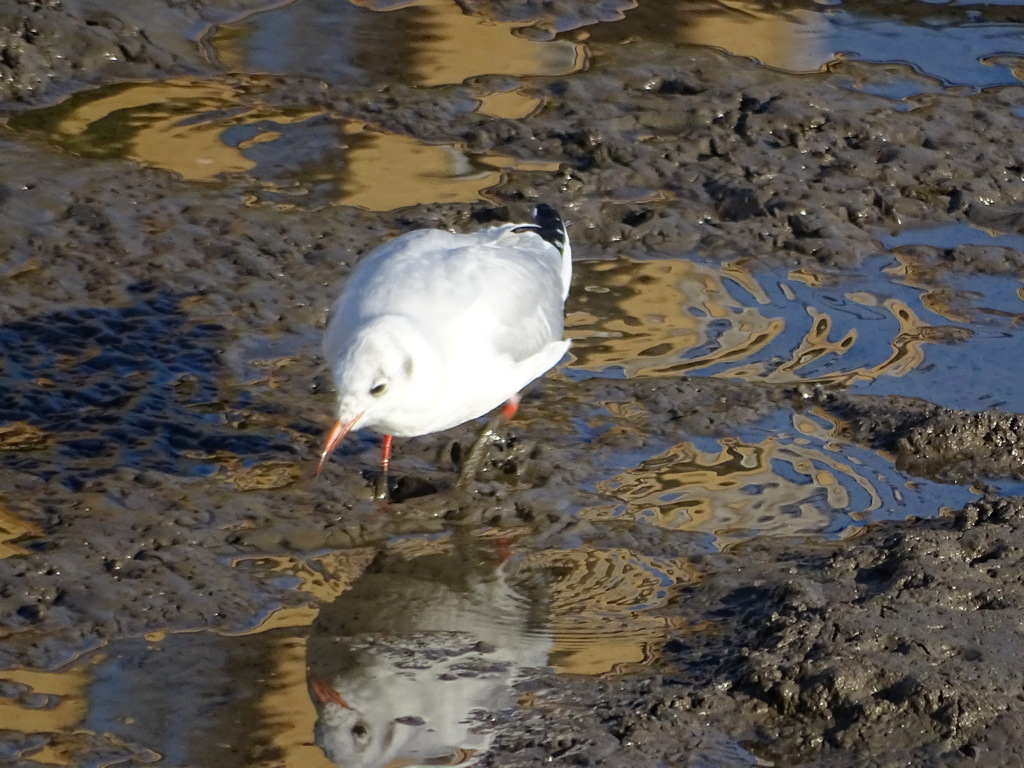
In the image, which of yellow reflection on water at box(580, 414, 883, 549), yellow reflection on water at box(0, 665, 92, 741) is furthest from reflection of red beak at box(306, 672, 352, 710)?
yellow reflection on water at box(580, 414, 883, 549)

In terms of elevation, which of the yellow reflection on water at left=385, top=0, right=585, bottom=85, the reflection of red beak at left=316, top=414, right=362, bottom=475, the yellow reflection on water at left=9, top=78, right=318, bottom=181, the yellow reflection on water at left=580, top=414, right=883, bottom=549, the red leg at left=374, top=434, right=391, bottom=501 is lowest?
the yellow reflection on water at left=580, top=414, right=883, bottom=549

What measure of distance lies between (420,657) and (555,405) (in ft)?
5.86

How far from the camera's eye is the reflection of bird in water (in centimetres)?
408

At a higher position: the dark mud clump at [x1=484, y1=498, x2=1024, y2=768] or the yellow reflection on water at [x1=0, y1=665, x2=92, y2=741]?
the dark mud clump at [x1=484, y1=498, x2=1024, y2=768]

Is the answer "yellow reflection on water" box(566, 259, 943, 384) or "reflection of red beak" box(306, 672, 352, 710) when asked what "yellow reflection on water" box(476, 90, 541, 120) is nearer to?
"yellow reflection on water" box(566, 259, 943, 384)

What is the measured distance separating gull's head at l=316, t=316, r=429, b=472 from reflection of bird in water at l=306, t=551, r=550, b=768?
51 cm

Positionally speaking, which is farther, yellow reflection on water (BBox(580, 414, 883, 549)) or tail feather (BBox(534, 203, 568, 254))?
tail feather (BBox(534, 203, 568, 254))

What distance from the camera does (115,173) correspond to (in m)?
7.25

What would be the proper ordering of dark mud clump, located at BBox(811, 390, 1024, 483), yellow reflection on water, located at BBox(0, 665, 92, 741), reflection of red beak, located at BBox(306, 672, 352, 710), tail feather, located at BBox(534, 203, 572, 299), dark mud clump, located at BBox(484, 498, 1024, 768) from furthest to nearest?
tail feather, located at BBox(534, 203, 572, 299), dark mud clump, located at BBox(811, 390, 1024, 483), reflection of red beak, located at BBox(306, 672, 352, 710), yellow reflection on water, located at BBox(0, 665, 92, 741), dark mud clump, located at BBox(484, 498, 1024, 768)

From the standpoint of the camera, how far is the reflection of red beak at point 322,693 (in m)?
4.25

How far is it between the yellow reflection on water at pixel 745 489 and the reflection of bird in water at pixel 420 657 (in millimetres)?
645

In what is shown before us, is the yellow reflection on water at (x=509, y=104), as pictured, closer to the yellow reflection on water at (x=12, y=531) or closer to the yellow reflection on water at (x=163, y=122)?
the yellow reflection on water at (x=163, y=122)

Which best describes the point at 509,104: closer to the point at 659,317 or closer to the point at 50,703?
the point at 659,317

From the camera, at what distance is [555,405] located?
607 centimetres
